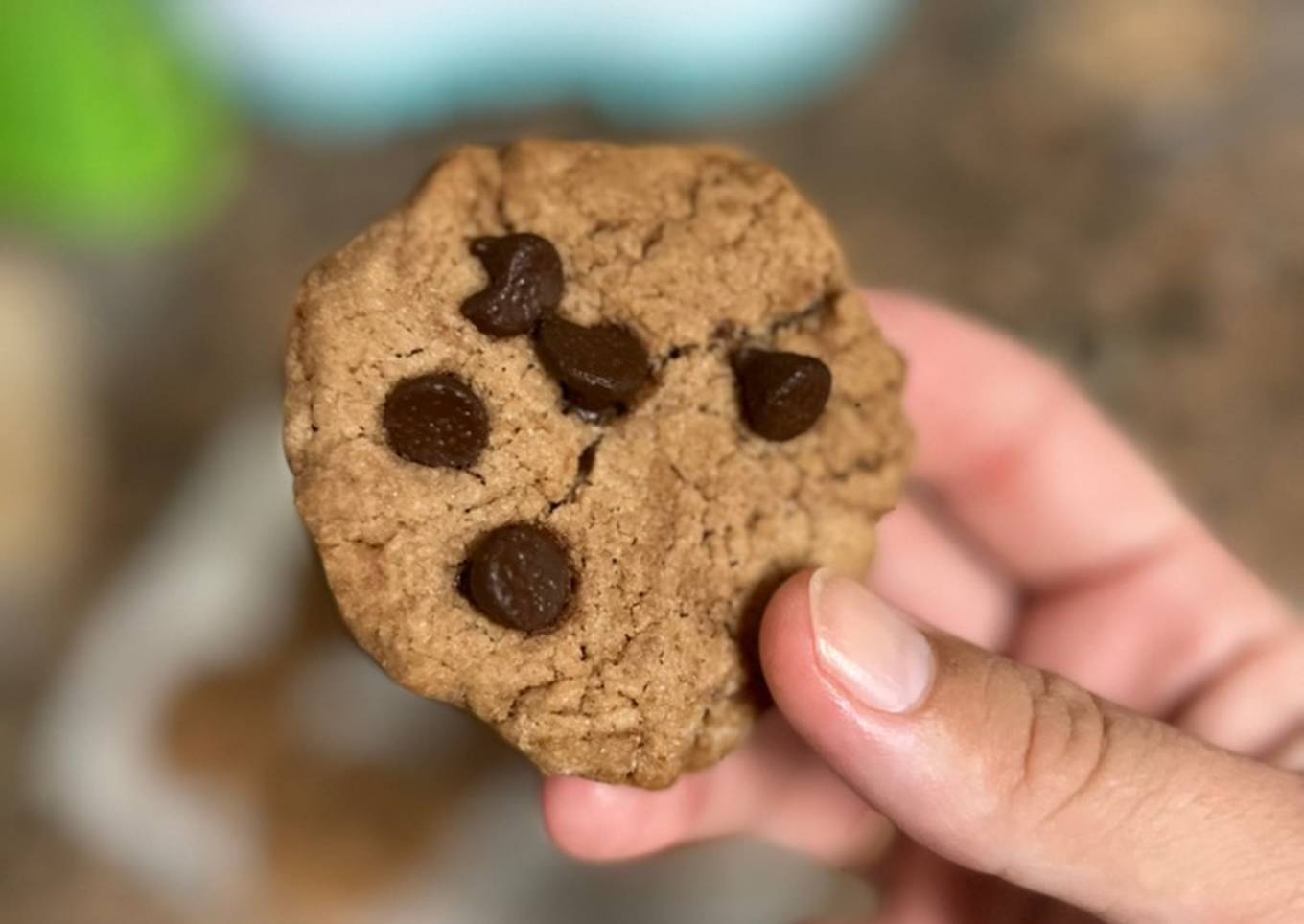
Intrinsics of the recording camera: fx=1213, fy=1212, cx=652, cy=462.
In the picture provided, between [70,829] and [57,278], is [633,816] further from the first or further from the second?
[57,278]

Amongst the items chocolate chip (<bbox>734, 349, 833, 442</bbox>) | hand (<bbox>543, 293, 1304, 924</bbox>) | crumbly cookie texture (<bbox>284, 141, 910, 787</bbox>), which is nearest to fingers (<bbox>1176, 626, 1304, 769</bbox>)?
hand (<bbox>543, 293, 1304, 924</bbox>)

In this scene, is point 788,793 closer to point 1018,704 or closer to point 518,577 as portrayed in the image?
point 1018,704

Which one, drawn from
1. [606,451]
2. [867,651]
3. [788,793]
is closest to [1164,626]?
[788,793]

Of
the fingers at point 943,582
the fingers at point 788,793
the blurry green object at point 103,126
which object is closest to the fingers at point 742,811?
the fingers at point 788,793

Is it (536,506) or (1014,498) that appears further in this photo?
(1014,498)

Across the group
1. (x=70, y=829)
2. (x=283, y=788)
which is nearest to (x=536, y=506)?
(x=283, y=788)

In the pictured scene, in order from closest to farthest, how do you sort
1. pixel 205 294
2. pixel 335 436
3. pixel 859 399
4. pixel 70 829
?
1. pixel 335 436
2. pixel 859 399
3. pixel 70 829
4. pixel 205 294

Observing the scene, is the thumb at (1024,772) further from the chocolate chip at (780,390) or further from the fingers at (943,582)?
the fingers at (943,582)
